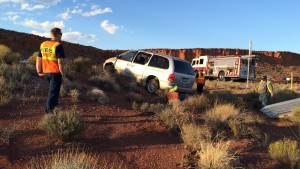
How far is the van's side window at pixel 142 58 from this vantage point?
49.1 ft

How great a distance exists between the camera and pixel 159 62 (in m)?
14.5

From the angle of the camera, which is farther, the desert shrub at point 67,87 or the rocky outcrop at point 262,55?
the rocky outcrop at point 262,55

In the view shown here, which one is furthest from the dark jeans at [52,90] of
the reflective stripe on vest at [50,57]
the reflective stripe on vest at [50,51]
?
the reflective stripe on vest at [50,51]

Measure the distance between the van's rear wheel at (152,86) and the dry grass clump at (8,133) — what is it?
293 inches

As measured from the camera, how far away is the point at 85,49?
1542 inches

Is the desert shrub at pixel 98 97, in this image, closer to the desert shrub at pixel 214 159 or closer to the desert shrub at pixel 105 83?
the desert shrub at pixel 105 83

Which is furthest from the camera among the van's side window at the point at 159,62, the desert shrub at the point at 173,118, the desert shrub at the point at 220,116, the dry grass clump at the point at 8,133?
the van's side window at the point at 159,62

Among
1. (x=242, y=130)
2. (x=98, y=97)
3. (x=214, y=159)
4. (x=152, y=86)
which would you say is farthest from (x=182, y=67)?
(x=214, y=159)

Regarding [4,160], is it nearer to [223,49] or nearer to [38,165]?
[38,165]

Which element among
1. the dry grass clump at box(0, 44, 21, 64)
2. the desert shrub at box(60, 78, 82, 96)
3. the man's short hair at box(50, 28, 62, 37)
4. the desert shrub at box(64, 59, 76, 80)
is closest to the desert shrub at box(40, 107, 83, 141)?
the man's short hair at box(50, 28, 62, 37)

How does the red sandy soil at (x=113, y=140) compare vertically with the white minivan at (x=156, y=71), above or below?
below

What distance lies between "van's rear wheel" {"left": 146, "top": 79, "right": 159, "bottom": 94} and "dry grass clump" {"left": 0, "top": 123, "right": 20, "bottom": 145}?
7.45m

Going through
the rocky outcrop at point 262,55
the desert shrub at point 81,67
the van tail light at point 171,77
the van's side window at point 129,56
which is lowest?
the van tail light at point 171,77

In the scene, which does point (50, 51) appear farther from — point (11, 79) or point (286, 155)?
point (286, 155)
